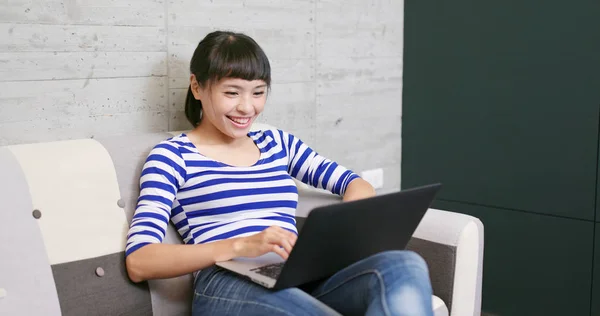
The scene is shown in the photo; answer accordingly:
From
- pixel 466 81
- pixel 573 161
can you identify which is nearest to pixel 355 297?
pixel 573 161

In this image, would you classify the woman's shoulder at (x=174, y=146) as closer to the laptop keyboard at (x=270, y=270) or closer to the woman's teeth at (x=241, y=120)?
the woman's teeth at (x=241, y=120)

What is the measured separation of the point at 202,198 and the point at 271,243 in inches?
12.4

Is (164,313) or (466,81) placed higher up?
(466,81)

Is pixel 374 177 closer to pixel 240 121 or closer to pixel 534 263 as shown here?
pixel 534 263

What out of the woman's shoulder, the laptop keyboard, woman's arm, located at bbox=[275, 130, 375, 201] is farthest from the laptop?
woman's arm, located at bbox=[275, 130, 375, 201]

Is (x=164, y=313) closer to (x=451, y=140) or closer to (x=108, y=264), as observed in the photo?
(x=108, y=264)

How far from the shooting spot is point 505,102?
2848 millimetres

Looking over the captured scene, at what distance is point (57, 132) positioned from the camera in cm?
209

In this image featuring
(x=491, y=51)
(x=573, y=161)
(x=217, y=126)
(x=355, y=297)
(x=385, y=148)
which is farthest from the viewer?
(x=385, y=148)

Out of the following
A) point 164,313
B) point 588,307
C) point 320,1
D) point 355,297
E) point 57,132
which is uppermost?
point 320,1

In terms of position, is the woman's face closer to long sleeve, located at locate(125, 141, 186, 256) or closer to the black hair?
the black hair

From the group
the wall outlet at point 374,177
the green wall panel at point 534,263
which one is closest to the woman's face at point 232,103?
the wall outlet at point 374,177

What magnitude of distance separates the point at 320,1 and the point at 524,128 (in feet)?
2.94

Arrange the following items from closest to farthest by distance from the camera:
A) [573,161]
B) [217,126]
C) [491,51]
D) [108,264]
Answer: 1. [108,264]
2. [217,126]
3. [573,161]
4. [491,51]
